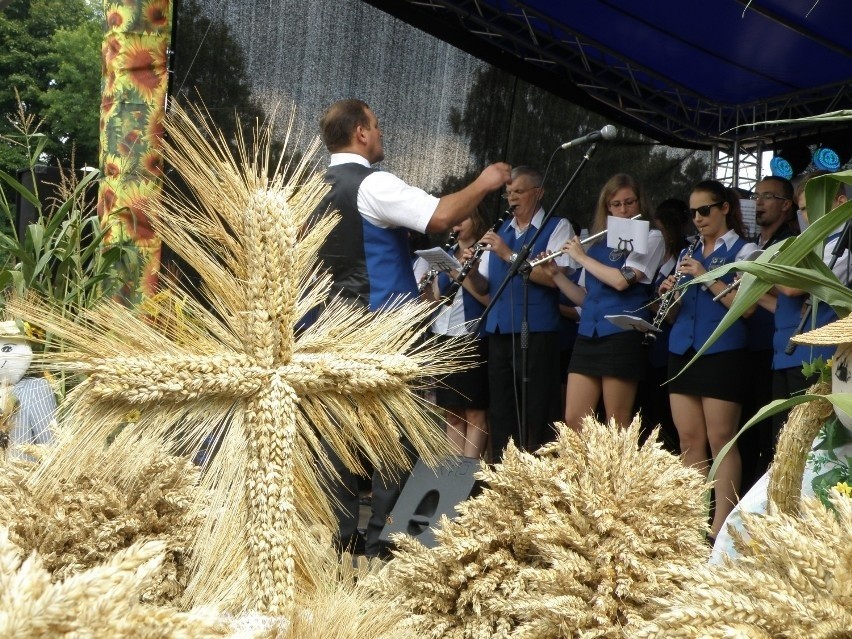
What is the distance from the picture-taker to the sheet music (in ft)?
12.2

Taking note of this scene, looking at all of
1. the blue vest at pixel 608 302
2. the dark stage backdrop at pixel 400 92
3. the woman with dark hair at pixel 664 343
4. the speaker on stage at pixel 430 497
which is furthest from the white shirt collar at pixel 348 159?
the dark stage backdrop at pixel 400 92

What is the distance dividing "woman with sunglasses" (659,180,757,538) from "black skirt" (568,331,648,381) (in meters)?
0.16

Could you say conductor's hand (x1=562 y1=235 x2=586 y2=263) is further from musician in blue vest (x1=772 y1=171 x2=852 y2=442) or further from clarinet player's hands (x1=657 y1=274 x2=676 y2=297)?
musician in blue vest (x1=772 y1=171 x2=852 y2=442)

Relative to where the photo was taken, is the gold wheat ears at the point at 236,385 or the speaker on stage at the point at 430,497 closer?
the gold wheat ears at the point at 236,385

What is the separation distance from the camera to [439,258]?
3.81 metres

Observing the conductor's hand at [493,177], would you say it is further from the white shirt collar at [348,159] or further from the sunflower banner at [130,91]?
the sunflower banner at [130,91]

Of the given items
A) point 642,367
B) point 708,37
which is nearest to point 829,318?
point 642,367

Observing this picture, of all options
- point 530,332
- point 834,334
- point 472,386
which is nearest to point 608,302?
point 530,332

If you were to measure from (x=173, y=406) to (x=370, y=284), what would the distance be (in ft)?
5.56

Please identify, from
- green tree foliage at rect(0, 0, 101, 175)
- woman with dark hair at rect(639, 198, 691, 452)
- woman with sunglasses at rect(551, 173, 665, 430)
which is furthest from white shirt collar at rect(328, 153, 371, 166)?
green tree foliage at rect(0, 0, 101, 175)

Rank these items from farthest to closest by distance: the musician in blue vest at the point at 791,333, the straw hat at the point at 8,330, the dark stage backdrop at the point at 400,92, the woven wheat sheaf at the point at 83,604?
the dark stage backdrop at the point at 400,92 < the musician in blue vest at the point at 791,333 < the straw hat at the point at 8,330 < the woven wheat sheaf at the point at 83,604

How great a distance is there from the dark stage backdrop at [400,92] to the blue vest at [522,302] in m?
1.39

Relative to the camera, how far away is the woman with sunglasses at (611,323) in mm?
4301

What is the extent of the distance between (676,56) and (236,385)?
5.09m
